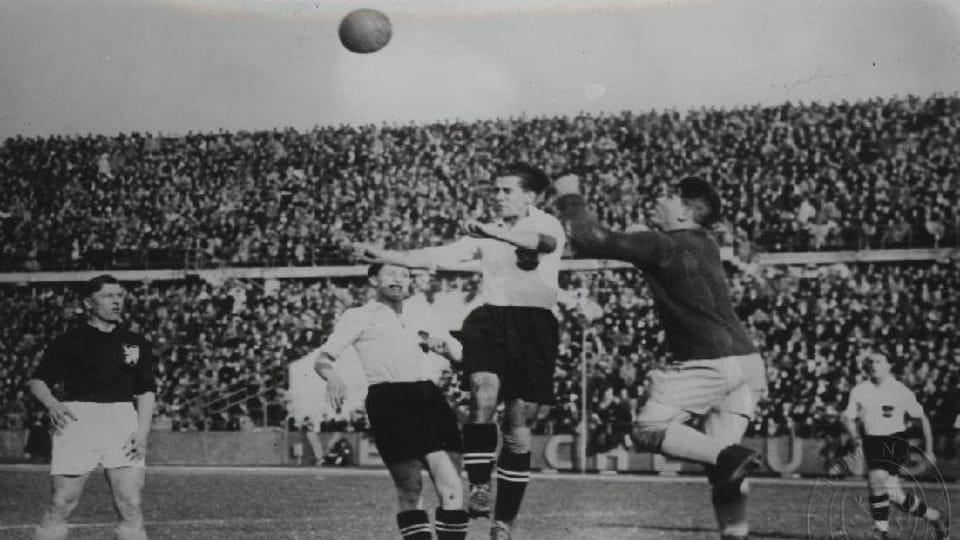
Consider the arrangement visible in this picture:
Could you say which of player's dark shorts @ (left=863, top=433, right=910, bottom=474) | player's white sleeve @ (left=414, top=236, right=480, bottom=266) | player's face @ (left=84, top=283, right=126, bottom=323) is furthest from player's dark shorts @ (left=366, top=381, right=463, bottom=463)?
player's dark shorts @ (left=863, top=433, right=910, bottom=474)

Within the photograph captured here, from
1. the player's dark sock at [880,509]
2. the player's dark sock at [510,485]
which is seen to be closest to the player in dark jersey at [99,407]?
the player's dark sock at [510,485]

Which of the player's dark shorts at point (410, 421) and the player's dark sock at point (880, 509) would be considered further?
the player's dark sock at point (880, 509)

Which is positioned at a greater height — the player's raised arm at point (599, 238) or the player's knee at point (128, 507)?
the player's raised arm at point (599, 238)

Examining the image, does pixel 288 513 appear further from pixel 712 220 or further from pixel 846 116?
pixel 846 116

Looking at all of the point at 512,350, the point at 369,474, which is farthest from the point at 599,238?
the point at 369,474

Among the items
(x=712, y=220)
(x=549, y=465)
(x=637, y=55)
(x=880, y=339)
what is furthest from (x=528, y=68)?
(x=880, y=339)

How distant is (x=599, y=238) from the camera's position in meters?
5.99

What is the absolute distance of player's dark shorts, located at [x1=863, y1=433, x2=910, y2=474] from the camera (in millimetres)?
9852

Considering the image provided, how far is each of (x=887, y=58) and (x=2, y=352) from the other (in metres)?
11.3

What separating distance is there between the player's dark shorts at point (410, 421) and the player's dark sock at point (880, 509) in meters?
4.26

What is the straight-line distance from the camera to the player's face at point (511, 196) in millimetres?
7543

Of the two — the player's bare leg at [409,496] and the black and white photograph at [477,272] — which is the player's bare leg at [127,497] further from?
the player's bare leg at [409,496]

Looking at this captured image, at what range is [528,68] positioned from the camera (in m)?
10.6

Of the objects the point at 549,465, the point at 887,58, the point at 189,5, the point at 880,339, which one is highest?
the point at 189,5
